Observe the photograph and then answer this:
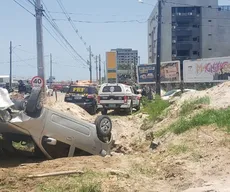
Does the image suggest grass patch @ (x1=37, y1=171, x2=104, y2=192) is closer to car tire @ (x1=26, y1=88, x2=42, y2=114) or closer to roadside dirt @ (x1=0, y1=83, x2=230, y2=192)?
roadside dirt @ (x1=0, y1=83, x2=230, y2=192)

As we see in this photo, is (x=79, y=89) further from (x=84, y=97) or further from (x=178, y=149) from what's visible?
(x=178, y=149)

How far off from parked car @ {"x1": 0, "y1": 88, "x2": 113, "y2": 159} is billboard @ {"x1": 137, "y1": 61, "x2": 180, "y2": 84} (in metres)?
36.6

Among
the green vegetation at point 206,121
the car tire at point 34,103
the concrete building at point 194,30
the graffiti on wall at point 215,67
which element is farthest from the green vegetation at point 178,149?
the concrete building at point 194,30

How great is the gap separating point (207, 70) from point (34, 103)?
109 ft

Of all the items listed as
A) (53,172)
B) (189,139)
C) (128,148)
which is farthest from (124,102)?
(53,172)

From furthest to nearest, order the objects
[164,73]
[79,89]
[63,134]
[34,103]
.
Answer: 1. [164,73]
2. [79,89]
3. [63,134]
4. [34,103]

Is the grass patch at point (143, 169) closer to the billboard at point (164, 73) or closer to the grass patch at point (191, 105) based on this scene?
the grass patch at point (191, 105)

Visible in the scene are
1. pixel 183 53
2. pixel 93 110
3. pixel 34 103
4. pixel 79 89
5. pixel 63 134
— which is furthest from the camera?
pixel 183 53

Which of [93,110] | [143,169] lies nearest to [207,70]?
[93,110]

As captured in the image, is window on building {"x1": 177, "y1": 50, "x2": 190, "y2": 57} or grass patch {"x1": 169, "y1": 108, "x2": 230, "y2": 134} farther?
window on building {"x1": 177, "y1": 50, "x2": 190, "y2": 57}

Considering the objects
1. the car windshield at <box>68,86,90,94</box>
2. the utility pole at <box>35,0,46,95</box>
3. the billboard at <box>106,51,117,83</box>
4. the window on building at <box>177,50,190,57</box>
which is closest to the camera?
the utility pole at <box>35,0,46,95</box>

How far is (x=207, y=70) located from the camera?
38750 millimetres

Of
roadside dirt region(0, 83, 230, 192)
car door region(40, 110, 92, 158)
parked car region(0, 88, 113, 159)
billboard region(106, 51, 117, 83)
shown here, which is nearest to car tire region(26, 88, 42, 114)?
parked car region(0, 88, 113, 159)

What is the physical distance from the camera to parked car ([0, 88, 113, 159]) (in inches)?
278
